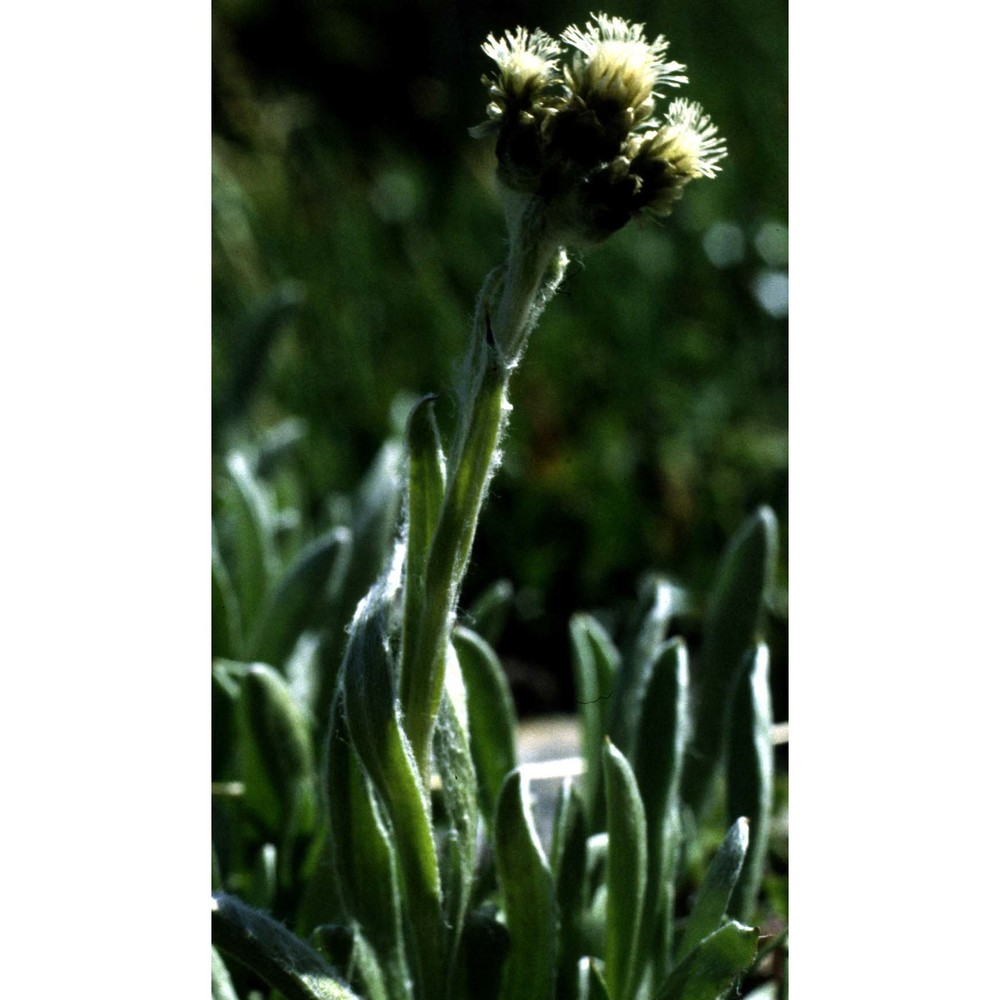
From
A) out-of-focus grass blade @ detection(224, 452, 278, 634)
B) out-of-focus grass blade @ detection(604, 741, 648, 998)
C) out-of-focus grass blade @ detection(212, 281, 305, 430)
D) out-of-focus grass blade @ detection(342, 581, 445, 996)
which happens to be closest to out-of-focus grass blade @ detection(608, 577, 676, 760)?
out-of-focus grass blade @ detection(604, 741, 648, 998)

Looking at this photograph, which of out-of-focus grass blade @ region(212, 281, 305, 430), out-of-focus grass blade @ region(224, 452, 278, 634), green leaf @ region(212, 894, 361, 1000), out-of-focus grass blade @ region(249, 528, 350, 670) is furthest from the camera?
out-of-focus grass blade @ region(212, 281, 305, 430)

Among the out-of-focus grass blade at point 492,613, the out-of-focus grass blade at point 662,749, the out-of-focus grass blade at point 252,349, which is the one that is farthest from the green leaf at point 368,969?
the out-of-focus grass blade at point 252,349

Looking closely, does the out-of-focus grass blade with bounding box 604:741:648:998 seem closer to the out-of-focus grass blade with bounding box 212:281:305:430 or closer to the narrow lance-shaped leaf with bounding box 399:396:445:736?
the narrow lance-shaped leaf with bounding box 399:396:445:736

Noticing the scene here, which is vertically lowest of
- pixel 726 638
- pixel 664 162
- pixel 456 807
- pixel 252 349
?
pixel 456 807

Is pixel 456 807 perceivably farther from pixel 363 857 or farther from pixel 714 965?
pixel 714 965

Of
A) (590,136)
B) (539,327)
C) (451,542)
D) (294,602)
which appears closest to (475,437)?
(451,542)

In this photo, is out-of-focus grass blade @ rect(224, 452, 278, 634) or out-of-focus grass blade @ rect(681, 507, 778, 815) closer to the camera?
Result: out-of-focus grass blade @ rect(681, 507, 778, 815)
